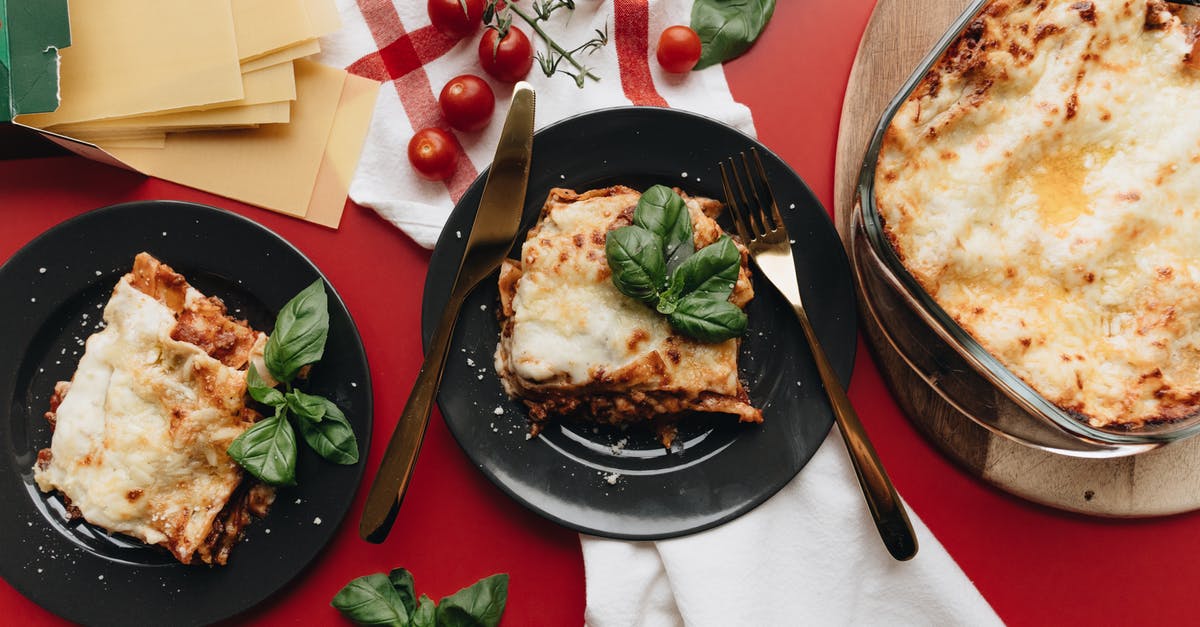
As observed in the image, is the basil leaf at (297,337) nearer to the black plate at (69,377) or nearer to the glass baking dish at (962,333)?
the black plate at (69,377)

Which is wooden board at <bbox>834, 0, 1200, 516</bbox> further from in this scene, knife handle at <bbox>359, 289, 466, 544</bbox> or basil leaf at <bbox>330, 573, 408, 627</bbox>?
basil leaf at <bbox>330, 573, 408, 627</bbox>

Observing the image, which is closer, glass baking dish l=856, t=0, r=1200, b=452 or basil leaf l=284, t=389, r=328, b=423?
glass baking dish l=856, t=0, r=1200, b=452

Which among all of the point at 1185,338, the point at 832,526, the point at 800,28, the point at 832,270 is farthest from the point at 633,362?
the point at 1185,338

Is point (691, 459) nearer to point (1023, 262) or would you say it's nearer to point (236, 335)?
point (1023, 262)

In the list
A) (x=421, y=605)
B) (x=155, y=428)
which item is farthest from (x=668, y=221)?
(x=155, y=428)

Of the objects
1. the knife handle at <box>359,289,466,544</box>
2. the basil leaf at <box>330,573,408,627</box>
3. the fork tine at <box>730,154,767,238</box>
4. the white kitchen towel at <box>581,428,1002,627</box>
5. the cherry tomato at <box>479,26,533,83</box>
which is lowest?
the white kitchen towel at <box>581,428,1002,627</box>

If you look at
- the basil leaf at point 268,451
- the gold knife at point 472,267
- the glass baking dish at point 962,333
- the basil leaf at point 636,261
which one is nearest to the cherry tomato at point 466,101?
the gold knife at point 472,267

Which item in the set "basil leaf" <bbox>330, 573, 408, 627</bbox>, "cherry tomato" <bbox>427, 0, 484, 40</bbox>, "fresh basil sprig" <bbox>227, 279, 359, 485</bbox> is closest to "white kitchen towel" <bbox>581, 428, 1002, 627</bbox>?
"basil leaf" <bbox>330, 573, 408, 627</bbox>
